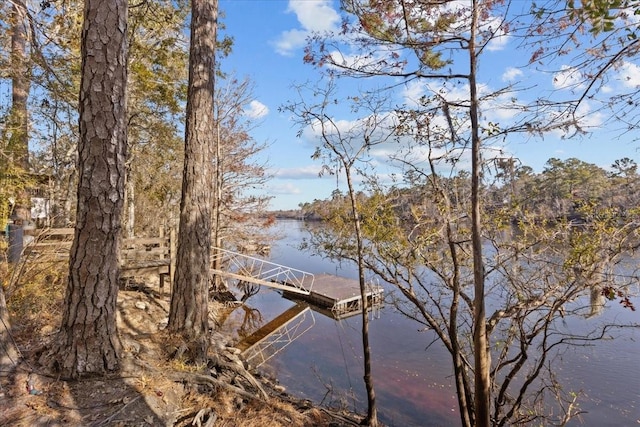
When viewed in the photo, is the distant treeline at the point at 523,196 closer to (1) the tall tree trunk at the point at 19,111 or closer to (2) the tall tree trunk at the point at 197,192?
(2) the tall tree trunk at the point at 197,192

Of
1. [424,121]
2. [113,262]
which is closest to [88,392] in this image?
[113,262]

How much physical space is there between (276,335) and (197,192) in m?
8.82

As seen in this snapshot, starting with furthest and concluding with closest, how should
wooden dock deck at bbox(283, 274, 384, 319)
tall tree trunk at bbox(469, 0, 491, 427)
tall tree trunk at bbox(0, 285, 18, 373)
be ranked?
wooden dock deck at bbox(283, 274, 384, 319)
tall tree trunk at bbox(469, 0, 491, 427)
tall tree trunk at bbox(0, 285, 18, 373)

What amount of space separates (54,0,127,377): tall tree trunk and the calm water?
213 inches

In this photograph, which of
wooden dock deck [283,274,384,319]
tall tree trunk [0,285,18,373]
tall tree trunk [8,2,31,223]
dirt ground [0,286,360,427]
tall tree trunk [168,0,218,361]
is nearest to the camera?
dirt ground [0,286,360,427]

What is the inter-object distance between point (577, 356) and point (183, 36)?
14.7 m

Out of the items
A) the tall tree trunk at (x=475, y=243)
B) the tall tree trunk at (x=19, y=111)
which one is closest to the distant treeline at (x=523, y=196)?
the tall tree trunk at (x=475, y=243)

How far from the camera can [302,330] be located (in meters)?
13.6

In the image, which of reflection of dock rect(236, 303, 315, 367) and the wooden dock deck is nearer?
reflection of dock rect(236, 303, 315, 367)

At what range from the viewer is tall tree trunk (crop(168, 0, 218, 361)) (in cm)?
462

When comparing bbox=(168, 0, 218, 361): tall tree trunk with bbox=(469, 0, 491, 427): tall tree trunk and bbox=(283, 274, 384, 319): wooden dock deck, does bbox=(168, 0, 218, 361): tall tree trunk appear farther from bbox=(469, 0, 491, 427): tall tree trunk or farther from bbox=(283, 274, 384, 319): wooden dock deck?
bbox=(283, 274, 384, 319): wooden dock deck

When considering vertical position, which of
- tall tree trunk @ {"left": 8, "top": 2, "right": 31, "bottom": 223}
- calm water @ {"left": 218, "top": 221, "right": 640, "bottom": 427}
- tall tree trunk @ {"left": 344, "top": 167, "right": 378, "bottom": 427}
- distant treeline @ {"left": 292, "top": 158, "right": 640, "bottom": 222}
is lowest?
calm water @ {"left": 218, "top": 221, "right": 640, "bottom": 427}

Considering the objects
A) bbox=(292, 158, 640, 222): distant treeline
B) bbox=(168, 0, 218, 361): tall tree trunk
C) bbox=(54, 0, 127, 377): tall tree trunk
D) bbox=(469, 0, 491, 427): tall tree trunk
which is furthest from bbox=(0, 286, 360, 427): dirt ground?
bbox=(292, 158, 640, 222): distant treeline

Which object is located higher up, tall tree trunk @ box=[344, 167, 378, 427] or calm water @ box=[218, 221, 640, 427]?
tall tree trunk @ box=[344, 167, 378, 427]
